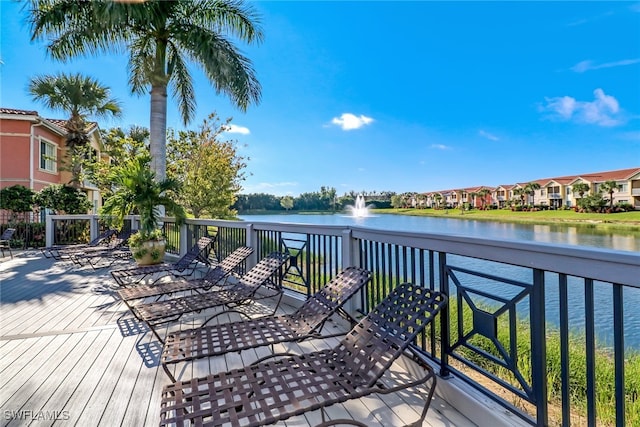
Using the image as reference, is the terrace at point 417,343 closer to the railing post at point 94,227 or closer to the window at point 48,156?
the railing post at point 94,227

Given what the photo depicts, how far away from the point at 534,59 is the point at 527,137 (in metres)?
8.65

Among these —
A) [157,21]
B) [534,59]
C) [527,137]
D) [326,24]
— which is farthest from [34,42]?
[527,137]

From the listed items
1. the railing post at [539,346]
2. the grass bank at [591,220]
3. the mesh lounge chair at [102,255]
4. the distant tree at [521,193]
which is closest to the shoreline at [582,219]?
the grass bank at [591,220]

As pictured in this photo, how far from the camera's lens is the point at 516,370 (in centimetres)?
182

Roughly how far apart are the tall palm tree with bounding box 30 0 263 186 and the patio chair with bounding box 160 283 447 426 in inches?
309

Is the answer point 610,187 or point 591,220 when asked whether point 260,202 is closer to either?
point 591,220

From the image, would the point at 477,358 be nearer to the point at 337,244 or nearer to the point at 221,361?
the point at 337,244

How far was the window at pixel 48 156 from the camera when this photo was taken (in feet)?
53.1

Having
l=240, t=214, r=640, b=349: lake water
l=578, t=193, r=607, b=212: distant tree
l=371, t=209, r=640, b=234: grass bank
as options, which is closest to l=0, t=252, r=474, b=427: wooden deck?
l=240, t=214, r=640, b=349: lake water

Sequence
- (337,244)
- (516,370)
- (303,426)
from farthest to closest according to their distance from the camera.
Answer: (337,244), (303,426), (516,370)

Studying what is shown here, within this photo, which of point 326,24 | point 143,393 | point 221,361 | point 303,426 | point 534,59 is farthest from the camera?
point 534,59

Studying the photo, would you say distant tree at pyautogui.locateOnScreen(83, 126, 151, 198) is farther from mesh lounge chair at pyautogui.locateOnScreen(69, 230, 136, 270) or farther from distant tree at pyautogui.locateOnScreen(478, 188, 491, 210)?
distant tree at pyautogui.locateOnScreen(478, 188, 491, 210)

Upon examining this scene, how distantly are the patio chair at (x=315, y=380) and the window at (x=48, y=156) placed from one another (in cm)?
1914

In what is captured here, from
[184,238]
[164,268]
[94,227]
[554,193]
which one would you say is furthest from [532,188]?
[94,227]
